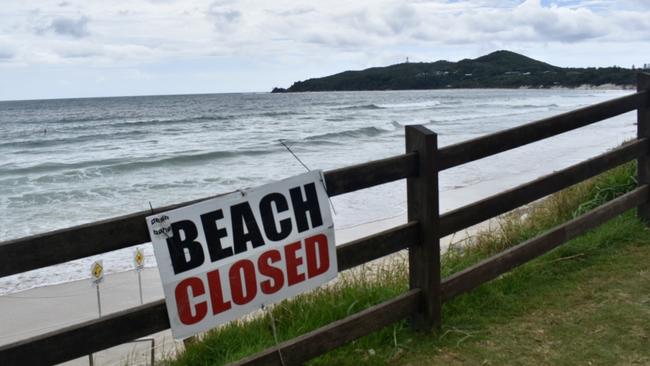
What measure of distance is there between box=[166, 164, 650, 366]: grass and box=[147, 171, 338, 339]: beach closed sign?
721 millimetres

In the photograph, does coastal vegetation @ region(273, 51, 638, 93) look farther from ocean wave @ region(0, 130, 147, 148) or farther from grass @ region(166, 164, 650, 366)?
grass @ region(166, 164, 650, 366)

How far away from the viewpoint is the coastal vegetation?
152250mm

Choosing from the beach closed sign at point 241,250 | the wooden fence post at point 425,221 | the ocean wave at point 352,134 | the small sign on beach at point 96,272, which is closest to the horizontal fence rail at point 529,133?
the wooden fence post at point 425,221

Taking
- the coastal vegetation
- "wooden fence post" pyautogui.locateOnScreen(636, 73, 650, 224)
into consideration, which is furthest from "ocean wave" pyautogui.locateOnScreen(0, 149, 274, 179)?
the coastal vegetation

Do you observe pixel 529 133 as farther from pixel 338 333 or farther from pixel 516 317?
pixel 338 333

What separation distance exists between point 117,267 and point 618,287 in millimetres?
7935

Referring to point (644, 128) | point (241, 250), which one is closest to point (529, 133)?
point (644, 128)

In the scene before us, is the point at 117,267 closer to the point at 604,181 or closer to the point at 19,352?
the point at 604,181

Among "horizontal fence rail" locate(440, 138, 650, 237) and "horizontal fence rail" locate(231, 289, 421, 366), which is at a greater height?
"horizontal fence rail" locate(440, 138, 650, 237)

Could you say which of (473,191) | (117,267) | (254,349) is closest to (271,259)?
(254,349)

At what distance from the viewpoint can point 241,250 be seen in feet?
10.1

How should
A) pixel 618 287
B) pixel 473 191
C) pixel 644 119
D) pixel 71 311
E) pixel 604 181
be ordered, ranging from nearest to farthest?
1. pixel 618 287
2. pixel 644 119
3. pixel 604 181
4. pixel 71 311
5. pixel 473 191

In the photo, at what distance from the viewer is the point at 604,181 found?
25.5ft

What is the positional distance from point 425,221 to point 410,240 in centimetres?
14
